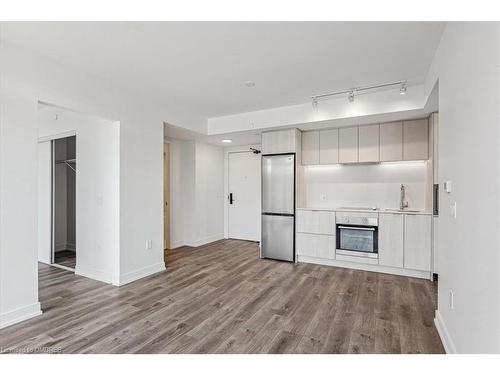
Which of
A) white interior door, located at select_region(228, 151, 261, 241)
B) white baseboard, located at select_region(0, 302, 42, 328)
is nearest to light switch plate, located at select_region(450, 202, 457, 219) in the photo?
white baseboard, located at select_region(0, 302, 42, 328)

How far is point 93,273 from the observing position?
3758mm

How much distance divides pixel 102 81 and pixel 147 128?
82 centimetres

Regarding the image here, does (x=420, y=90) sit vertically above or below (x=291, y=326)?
above

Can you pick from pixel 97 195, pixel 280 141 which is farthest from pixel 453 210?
pixel 97 195

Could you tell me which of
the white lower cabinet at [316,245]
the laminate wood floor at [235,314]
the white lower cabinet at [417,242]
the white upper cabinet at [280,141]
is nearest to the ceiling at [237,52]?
the white upper cabinet at [280,141]

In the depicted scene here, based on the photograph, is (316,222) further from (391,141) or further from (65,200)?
(65,200)

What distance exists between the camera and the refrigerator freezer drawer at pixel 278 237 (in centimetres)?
463

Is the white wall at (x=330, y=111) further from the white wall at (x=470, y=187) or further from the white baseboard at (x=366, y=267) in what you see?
the white baseboard at (x=366, y=267)

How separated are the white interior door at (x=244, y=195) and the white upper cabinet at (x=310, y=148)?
5.07ft

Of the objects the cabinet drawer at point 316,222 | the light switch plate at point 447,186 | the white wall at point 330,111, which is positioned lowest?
the cabinet drawer at point 316,222

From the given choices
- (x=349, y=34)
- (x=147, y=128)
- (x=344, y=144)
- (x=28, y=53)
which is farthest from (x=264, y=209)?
(x=28, y=53)

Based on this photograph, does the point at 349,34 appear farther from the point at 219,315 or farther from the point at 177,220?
the point at 177,220

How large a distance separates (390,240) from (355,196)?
103 centimetres

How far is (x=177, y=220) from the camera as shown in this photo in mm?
5797
